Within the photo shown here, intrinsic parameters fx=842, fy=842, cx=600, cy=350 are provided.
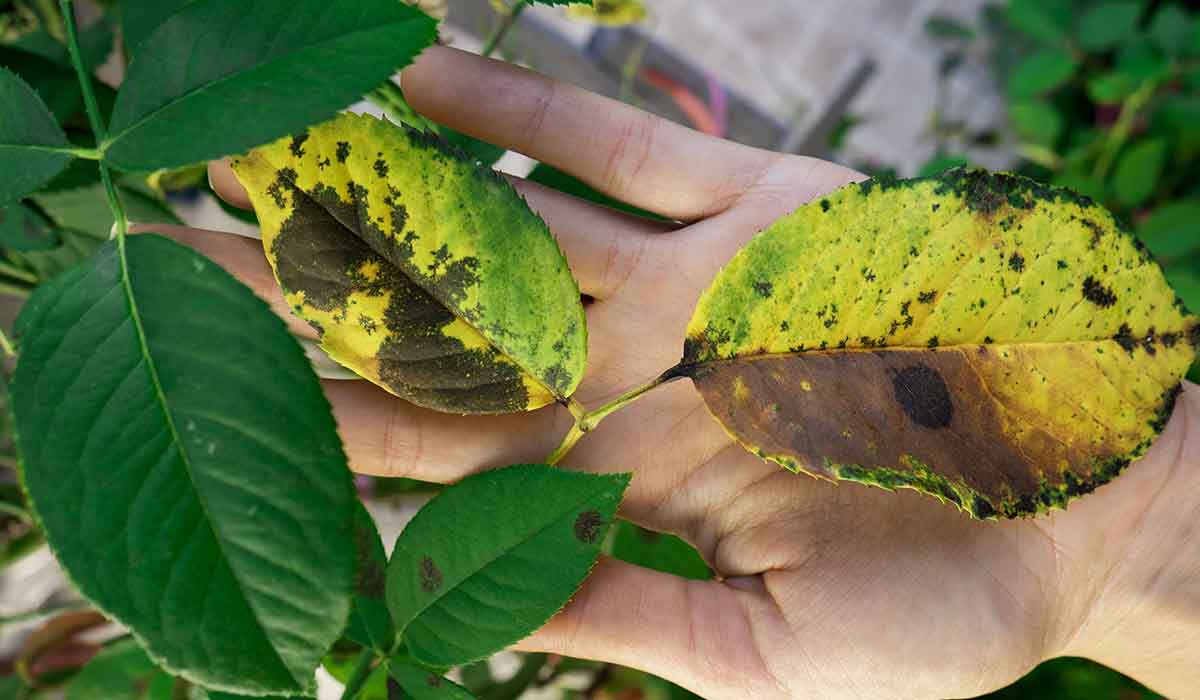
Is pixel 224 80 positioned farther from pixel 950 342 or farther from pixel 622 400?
pixel 950 342

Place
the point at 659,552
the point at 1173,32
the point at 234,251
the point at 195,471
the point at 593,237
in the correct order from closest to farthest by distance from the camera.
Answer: the point at 195,471
the point at 234,251
the point at 593,237
the point at 659,552
the point at 1173,32

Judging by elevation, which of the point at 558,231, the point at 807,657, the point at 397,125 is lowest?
the point at 807,657

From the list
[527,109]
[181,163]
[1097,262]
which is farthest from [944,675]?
[181,163]

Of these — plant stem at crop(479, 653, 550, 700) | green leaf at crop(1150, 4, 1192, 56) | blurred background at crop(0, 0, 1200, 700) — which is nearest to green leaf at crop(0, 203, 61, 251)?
blurred background at crop(0, 0, 1200, 700)

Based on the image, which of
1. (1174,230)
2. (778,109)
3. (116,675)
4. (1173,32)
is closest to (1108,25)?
(1173,32)

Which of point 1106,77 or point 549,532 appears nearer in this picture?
point 549,532

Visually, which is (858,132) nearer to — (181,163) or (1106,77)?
(1106,77)

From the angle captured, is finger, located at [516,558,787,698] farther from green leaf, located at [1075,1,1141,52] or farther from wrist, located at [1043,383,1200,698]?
green leaf, located at [1075,1,1141,52]
